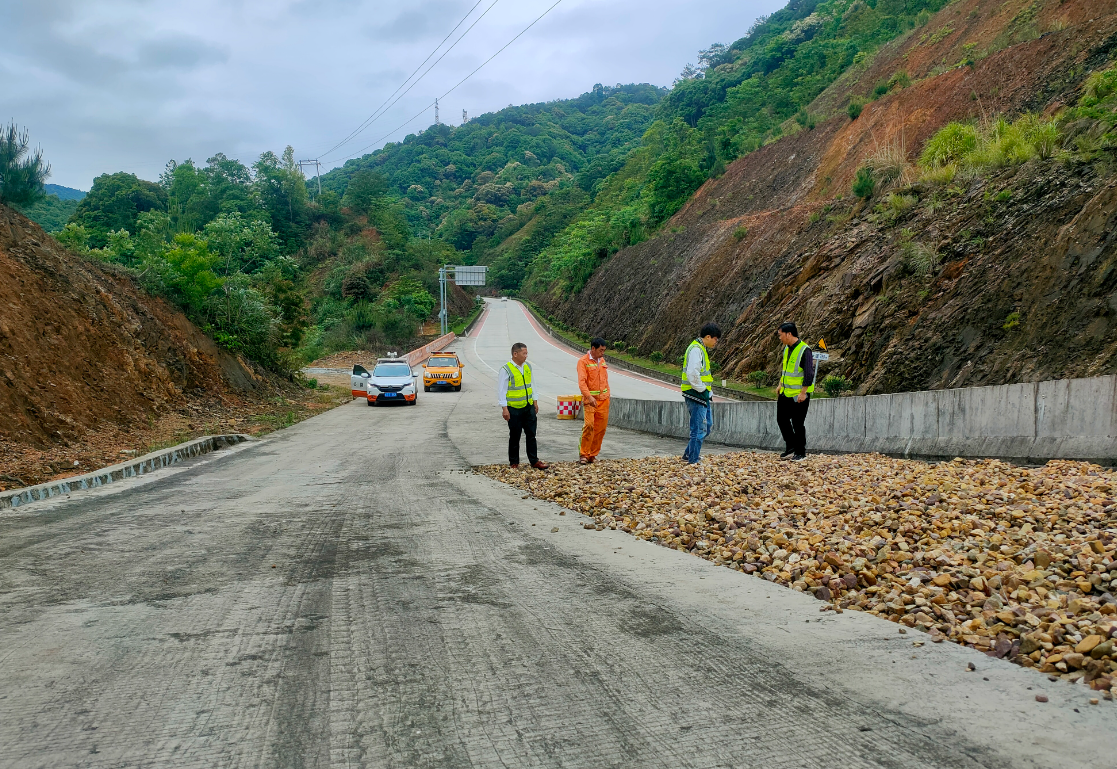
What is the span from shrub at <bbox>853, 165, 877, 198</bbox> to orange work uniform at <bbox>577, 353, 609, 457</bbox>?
969 inches

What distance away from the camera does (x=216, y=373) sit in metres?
22.6

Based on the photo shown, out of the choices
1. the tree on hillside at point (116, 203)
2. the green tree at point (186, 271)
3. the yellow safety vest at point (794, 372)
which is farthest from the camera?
the tree on hillside at point (116, 203)

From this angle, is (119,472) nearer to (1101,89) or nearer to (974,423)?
(974,423)

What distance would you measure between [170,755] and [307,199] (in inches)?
4320

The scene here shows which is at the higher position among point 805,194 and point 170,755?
point 805,194

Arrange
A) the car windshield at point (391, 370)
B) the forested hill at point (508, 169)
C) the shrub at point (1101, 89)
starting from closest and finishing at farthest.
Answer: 1. the shrub at point (1101, 89)
2. the car windshield at point (391, 370)
3. the forested hill at point (508, 169)

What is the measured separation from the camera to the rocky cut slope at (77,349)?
42.5ft

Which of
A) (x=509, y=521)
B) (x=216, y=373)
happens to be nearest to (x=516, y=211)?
(x=216, y=373)

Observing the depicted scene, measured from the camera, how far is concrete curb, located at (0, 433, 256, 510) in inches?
357

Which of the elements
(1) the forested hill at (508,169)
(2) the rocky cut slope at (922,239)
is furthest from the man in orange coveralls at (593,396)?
(1) the forested hill at (508,169)

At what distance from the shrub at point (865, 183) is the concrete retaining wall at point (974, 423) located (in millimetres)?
20372

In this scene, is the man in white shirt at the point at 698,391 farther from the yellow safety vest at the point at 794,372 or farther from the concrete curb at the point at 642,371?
the concrete curb at the point at 642,371

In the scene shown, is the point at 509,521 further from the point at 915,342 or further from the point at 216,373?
the point at 216,373

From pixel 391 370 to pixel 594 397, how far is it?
1908 cm
